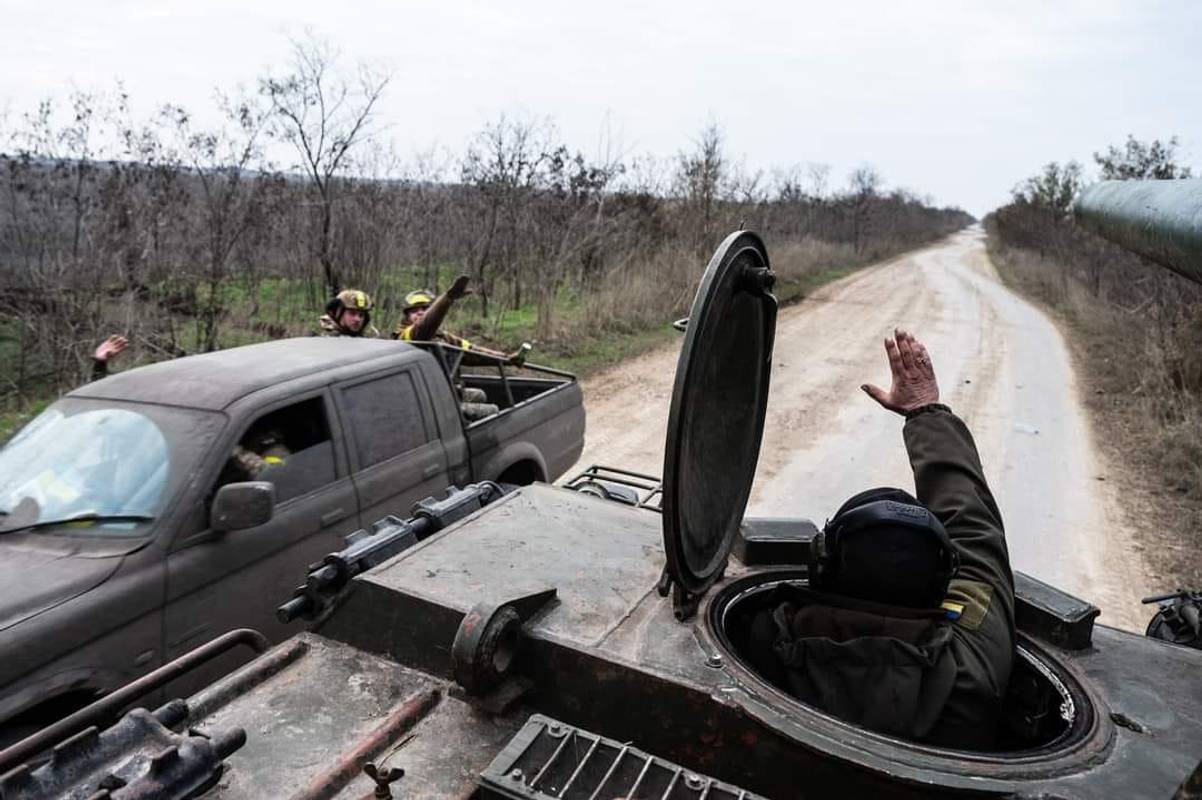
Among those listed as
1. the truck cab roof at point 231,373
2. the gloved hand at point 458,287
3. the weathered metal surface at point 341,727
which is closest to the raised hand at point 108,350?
the truck cab roof at point 231,373

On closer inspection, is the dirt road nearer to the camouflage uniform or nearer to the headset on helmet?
the camouflage uniform

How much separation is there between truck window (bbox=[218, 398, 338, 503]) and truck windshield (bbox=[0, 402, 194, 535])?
0.33m

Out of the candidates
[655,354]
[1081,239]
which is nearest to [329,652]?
[655,354]

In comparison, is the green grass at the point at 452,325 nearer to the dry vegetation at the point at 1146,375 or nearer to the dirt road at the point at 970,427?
the dirt road at the point at 970,427

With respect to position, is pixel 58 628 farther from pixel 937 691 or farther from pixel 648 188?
pixel 648 188

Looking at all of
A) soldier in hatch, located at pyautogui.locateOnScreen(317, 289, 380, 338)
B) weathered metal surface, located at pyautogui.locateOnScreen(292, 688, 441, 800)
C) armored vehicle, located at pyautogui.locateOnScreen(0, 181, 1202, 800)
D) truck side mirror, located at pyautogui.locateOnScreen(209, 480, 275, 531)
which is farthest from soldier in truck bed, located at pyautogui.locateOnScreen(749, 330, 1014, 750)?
soldier in hatch, located at pyautogui.locateOnScreen(317, 289, 380, 338)

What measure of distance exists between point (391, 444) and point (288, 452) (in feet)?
2.28

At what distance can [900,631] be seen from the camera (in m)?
2.23

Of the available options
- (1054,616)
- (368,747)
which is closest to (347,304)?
(368,747)

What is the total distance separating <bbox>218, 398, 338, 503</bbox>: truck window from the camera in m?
3.96

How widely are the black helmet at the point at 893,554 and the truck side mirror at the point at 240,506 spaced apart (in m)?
2.38

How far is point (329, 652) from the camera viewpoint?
8.36 ft

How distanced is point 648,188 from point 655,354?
24.0 ft

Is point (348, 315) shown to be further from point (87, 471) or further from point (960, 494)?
point (960, 494)
